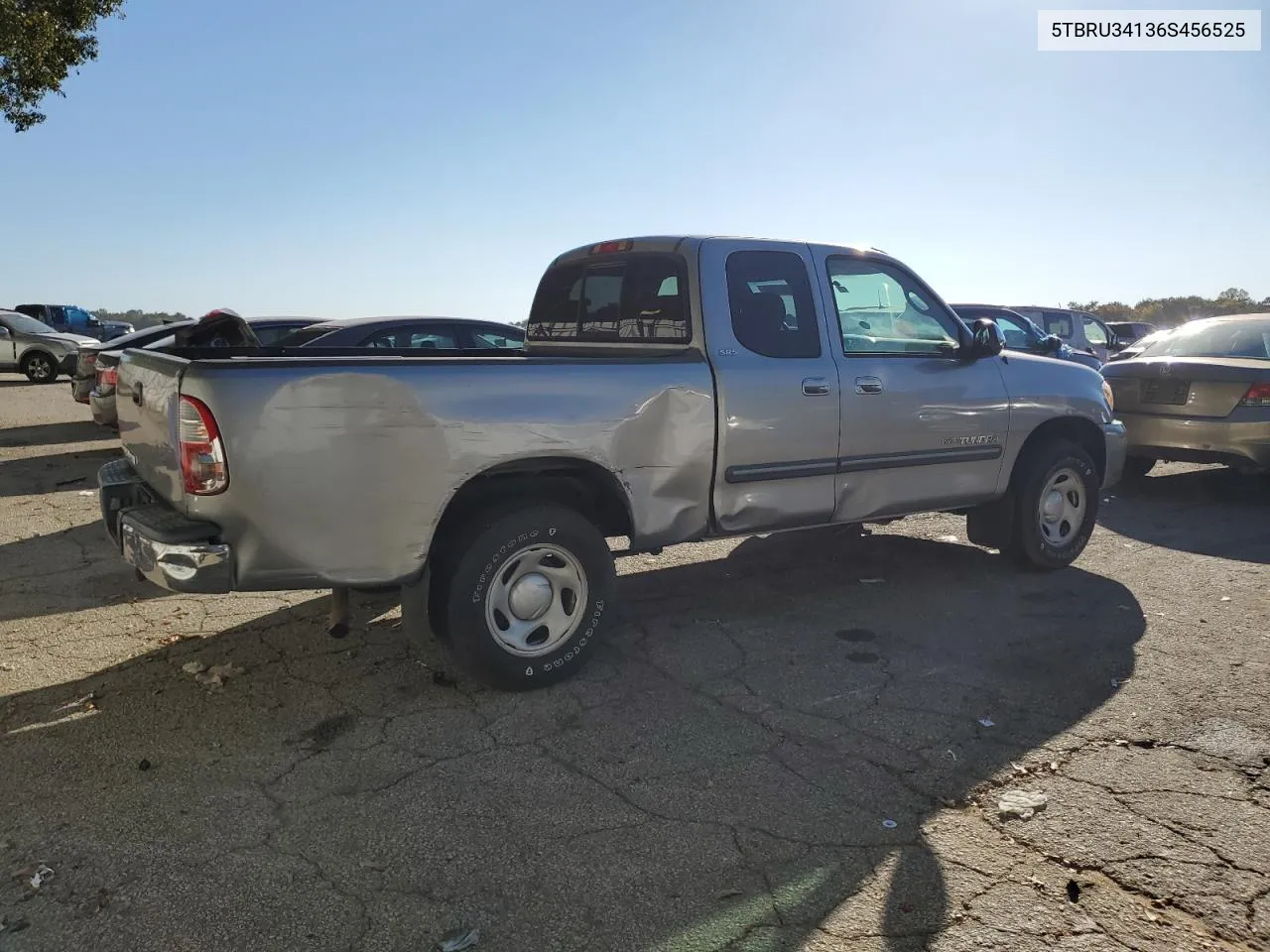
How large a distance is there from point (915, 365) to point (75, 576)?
5.35 metres

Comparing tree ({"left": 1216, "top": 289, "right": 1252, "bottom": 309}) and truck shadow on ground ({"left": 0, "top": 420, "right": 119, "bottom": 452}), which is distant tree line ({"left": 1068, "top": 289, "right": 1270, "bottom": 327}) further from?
truck shadow on ground ({"left": 0, "top": 420, "right": 119, "bottom": 452})

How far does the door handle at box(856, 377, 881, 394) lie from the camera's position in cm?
507

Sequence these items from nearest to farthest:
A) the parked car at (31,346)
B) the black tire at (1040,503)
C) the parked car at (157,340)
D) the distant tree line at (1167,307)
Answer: the parked car at (157,340)
the black tire at (1040,503)
the parked car at (31,346)
the distant tree line at (1167,307)

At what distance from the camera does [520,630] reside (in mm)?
4121

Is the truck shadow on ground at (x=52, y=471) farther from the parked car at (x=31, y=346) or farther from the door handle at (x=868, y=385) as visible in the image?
the parked car at (x=31, y=346)

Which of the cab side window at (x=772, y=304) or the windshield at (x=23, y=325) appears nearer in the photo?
the cab side window at (x=772, y=304)

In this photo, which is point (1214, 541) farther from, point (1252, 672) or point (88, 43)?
point (88, 43)

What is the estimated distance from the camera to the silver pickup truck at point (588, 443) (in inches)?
138

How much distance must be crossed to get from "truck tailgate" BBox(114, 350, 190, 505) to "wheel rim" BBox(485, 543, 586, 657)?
1.34m

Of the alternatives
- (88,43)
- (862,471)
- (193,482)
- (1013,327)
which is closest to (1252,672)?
(862,471)

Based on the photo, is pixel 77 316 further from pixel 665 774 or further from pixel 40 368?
pixel 665 774

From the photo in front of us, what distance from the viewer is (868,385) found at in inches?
201

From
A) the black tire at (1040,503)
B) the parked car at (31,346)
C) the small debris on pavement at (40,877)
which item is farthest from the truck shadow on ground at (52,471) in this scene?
the parked car at (31,346)

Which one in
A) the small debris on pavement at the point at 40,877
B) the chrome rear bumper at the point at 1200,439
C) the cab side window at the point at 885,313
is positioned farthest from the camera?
the chrome rear bumper at the point at 1200,439
